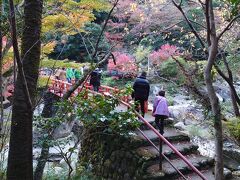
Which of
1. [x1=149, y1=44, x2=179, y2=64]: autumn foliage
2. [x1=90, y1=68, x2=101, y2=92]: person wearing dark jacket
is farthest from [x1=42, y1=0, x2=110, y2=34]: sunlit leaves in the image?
[x1=149, y1=44, x2=179, y2=64]: autumn foliage

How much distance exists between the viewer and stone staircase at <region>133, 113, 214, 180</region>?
6379mm

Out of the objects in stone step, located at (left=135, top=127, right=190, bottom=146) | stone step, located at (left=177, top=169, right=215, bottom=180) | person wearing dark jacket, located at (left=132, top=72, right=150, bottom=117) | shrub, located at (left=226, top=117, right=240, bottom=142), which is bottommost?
stone step, located at (left=177, top=169, right=215, bottom=180)

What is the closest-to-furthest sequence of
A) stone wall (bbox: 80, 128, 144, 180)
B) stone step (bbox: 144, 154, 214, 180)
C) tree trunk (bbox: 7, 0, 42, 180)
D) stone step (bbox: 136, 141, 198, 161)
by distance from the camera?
tree trunk (bbox: 7, 0, 42, 180), stone step (bbox: 144, 154, 214, 180), stone step (bbox: 136, 141, 198, 161), stone wall (bbox: 80, 128, 144, 180)

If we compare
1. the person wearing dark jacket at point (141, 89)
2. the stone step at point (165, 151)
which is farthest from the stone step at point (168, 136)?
the person wearing dark jacket at point (141, 89)

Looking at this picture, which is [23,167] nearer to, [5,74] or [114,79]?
[5,74]

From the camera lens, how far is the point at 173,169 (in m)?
6.48

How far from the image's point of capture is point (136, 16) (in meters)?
20.1

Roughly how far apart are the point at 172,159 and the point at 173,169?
43 centimetres

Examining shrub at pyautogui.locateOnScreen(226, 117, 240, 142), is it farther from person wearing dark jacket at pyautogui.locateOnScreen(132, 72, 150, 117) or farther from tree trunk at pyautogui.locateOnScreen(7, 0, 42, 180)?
tree trunk at pyautogui.locateOnScreen(7, 0, 42, 180)

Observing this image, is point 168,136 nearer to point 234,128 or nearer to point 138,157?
point 138,157

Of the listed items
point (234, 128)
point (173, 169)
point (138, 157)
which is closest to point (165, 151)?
point (173, 169)

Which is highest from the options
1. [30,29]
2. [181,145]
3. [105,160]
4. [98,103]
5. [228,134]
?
[30,29]

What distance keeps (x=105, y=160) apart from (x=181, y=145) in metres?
1.92

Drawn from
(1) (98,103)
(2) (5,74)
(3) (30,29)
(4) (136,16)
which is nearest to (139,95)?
(1) (98,103)
